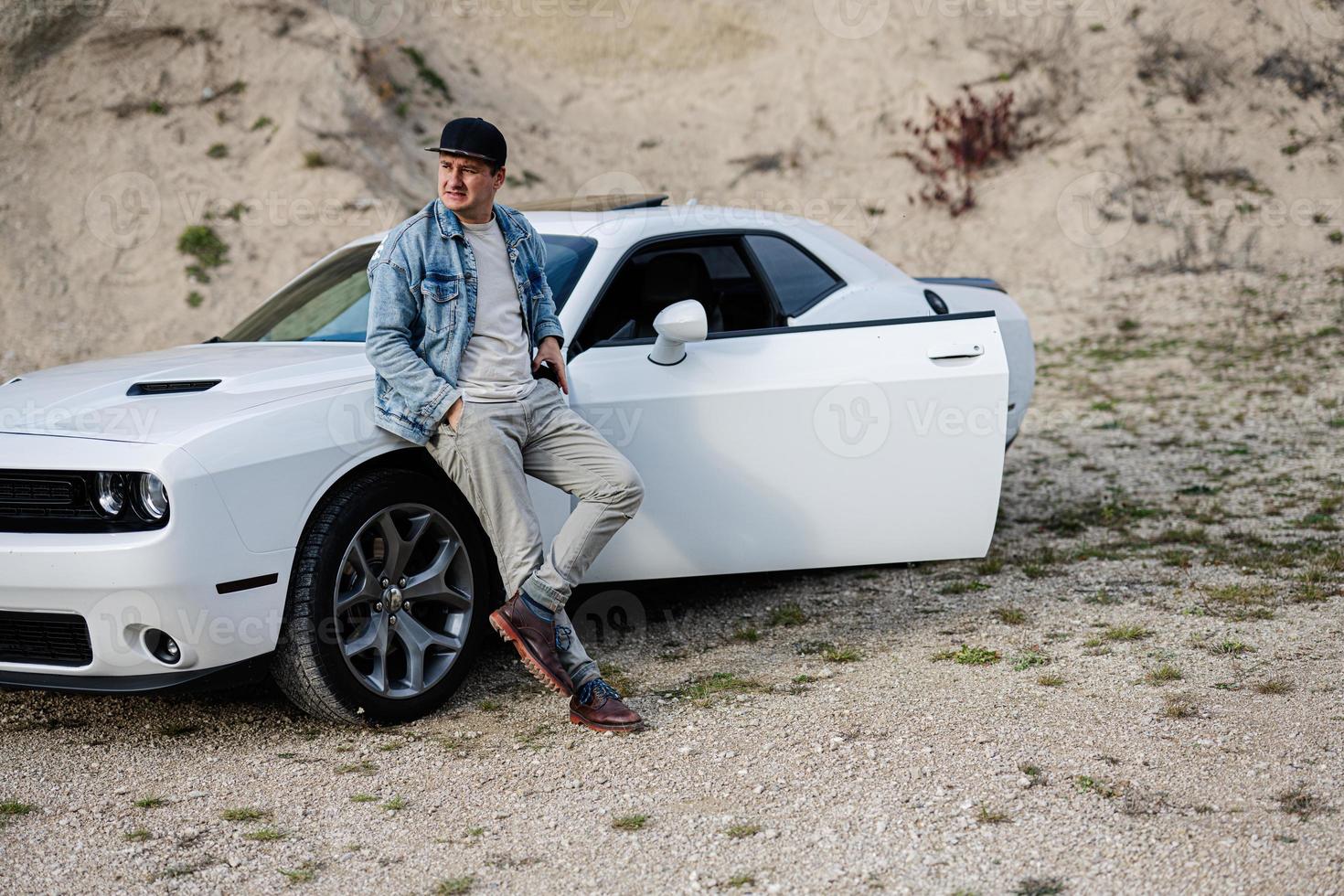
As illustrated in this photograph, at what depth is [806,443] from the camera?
183 inches

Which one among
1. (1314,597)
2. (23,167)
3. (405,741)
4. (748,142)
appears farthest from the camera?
(748,142)

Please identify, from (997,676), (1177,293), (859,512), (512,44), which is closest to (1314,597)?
(997,676)

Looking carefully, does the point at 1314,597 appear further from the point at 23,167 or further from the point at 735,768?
the point at 23,167

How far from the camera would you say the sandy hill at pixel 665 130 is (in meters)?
13.8

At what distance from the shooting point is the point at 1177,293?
1439 cm

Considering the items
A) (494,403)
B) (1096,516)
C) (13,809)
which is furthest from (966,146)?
(13,809)

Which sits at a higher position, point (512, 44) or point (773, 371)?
point (512, 44)

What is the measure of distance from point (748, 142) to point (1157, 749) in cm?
1553

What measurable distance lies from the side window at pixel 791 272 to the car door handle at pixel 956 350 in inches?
35.0

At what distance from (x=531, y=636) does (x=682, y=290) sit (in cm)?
184

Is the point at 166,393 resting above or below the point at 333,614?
above
